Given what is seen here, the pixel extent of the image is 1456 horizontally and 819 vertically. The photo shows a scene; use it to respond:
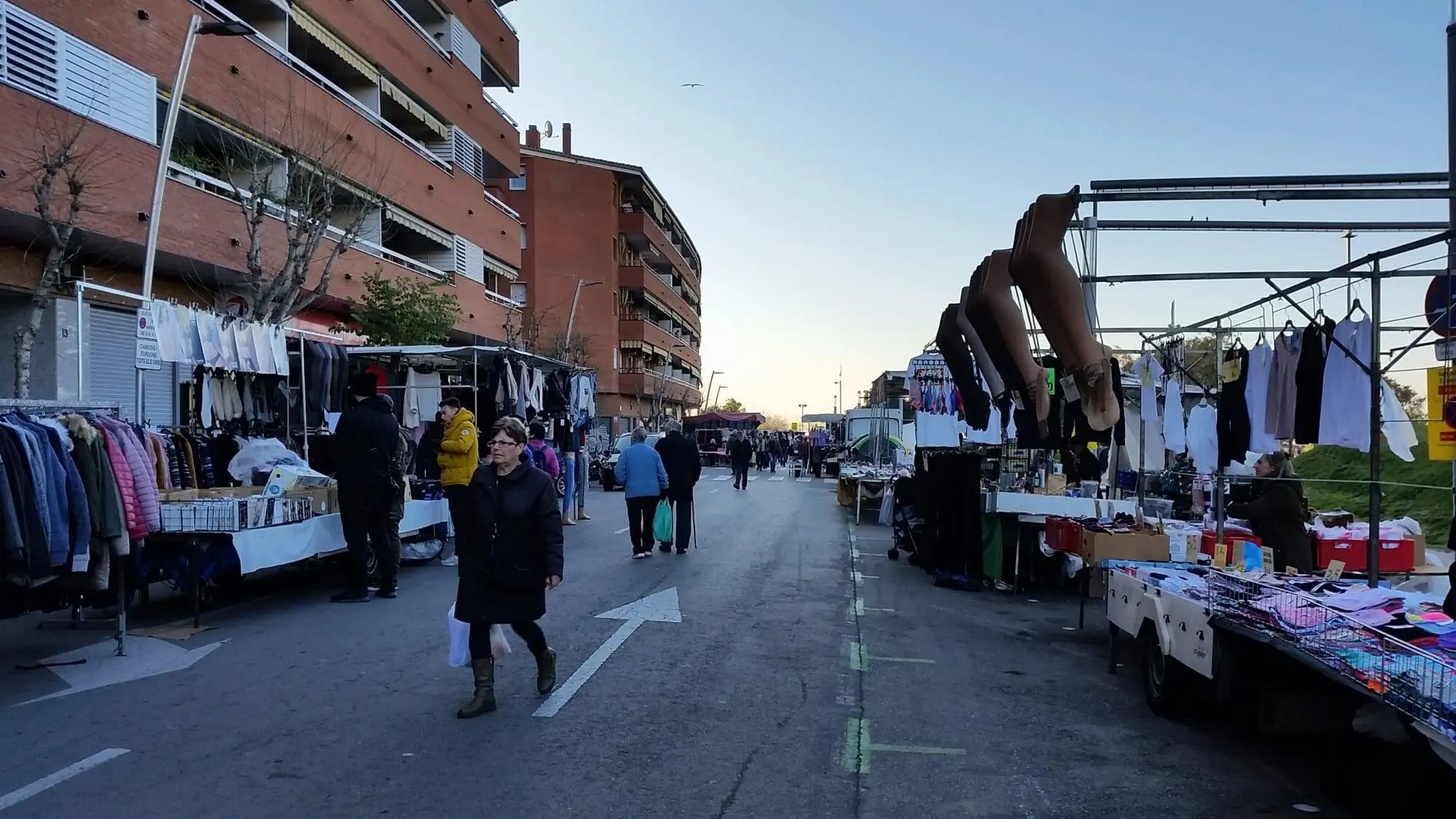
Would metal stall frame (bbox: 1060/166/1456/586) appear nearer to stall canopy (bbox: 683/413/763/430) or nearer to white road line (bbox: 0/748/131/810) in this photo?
white road line (bbox: 0/748/131/810)

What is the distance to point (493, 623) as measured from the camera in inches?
239

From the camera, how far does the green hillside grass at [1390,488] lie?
16416 millimetres

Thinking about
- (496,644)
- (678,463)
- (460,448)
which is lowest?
(496,644)

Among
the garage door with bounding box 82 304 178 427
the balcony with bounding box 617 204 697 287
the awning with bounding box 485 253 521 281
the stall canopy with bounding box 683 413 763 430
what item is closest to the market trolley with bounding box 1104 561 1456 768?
the garage door with bounding box 82 304 178 427

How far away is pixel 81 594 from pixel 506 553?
4018 mm

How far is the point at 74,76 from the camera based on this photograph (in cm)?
1542

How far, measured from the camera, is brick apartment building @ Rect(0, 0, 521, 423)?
1512cm

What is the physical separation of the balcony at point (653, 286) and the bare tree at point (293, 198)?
1501 inches

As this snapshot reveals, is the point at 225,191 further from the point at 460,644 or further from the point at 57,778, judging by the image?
the point at 57,778

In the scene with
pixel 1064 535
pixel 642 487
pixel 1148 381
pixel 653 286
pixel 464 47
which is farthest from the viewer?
pixel 653 286

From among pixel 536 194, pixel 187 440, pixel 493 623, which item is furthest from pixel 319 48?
pixel 536 194

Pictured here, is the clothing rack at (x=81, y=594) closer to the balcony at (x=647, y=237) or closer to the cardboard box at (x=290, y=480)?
the cardboard box at (x=290, y=480)

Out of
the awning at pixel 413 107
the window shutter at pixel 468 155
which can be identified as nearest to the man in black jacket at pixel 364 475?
the awning at pixel 413 107

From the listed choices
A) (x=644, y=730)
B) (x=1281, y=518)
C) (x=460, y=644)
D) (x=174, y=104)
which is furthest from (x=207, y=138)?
(x=1281, y=518)
